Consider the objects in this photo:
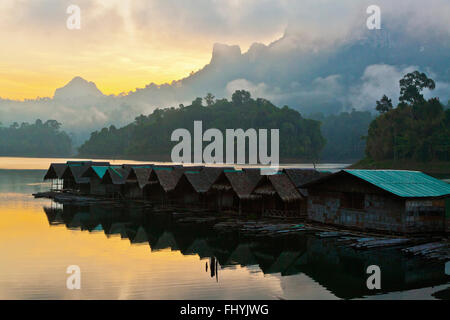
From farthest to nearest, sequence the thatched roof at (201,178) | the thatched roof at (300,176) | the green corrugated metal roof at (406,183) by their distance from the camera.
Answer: the thatched roof at (201,178) → the thatched roof at (300,176) → the green corrugated metal roof at (406,183)

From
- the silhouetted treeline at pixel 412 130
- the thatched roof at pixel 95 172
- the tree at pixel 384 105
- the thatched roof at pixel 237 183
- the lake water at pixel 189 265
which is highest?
the tree at pixel 384 105

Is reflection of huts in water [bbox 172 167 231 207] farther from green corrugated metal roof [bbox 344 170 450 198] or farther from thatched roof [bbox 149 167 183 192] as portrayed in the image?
green corrugated metal roof [bbox 344 170 450 198]

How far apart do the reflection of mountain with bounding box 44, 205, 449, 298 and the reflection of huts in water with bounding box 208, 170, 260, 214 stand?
5458 mm

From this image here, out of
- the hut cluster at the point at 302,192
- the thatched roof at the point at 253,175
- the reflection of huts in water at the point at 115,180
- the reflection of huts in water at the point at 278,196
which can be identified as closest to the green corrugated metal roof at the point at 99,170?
the hut cluster at the point at 302,192

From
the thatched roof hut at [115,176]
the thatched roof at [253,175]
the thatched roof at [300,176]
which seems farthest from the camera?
the thatched roof hut at [115,176]

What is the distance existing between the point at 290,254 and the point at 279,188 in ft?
35.6

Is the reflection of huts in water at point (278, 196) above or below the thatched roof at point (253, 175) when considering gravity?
below

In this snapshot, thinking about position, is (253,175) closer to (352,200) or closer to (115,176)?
(352,200)

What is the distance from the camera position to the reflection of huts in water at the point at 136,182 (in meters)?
52.5

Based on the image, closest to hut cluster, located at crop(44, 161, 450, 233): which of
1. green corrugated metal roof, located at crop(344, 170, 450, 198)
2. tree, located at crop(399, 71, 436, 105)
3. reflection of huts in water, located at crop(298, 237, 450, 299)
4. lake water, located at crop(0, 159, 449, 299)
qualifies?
green corrugated metal roof, located at crop(344, 170, 450, 198)

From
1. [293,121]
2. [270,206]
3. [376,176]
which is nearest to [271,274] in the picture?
[376,176]

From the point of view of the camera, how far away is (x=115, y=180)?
182ft

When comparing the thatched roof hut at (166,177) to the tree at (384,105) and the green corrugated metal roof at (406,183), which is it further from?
the tree at (384,105)

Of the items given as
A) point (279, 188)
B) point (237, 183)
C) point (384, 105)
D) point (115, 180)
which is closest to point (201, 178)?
point (237, 183)
